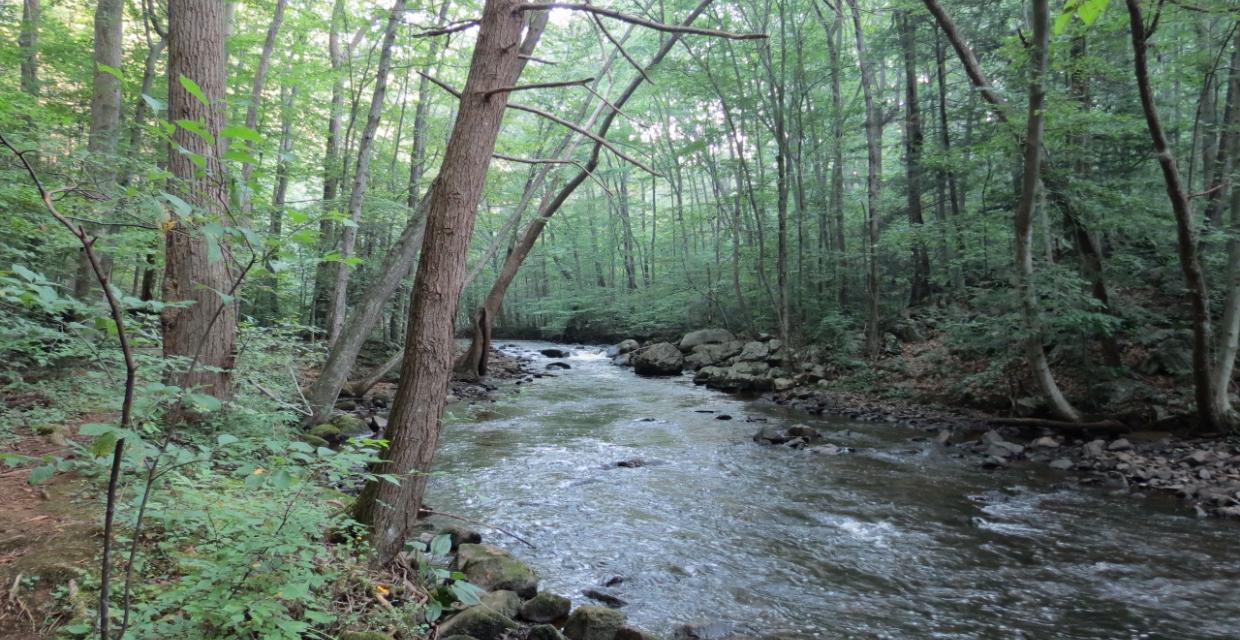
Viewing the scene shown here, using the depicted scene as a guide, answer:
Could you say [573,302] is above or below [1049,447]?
above

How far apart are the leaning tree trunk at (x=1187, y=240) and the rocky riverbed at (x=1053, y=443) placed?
52 centimetres

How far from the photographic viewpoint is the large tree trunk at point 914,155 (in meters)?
14.7

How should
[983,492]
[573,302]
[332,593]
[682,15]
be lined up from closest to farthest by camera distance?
[332,593] → [983,492] → [682,15] → [573,302]

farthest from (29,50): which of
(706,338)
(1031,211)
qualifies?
(706,338)

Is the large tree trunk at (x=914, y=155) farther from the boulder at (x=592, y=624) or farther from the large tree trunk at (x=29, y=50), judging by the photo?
the large tree trunk at (x=29, y=50)

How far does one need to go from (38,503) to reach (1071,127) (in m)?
11.4

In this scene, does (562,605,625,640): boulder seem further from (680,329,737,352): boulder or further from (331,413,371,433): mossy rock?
(680,329,737,352): boulder

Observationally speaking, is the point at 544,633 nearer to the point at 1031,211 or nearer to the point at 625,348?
the point at 1031,211

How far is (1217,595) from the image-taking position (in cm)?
450

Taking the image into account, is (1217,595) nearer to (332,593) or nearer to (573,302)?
(332,593)

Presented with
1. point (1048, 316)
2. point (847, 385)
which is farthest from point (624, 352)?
point (1048, 316)

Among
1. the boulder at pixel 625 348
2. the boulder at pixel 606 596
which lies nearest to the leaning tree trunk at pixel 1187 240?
the boulder at pixel 606 596

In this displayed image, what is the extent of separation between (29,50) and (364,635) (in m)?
10.9

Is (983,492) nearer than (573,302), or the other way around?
(983,492)
